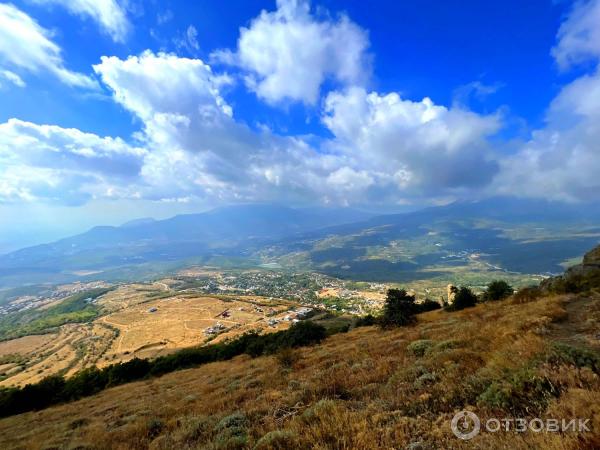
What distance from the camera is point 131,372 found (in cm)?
3400

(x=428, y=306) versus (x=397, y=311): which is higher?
(x=397, y=311)

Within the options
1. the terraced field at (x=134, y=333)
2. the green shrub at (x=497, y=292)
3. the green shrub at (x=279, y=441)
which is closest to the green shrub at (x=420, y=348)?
the green shrub at (x=279, y=441)

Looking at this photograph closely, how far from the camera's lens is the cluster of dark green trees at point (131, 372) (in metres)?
26.8

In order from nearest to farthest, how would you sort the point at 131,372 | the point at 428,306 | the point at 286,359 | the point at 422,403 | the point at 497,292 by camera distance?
the point at 422,403 → the point at 286,359 → the point at 497,292 → the point at 131,372 → the point at 428,306

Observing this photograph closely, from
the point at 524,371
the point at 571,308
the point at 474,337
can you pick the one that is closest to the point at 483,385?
the point at 524,371

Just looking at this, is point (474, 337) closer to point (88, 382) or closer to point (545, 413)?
point (545, 413)

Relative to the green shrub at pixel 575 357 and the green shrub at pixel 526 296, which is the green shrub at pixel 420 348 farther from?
the green shrub at pixel 526 296

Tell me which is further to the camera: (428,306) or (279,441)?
(428,306)

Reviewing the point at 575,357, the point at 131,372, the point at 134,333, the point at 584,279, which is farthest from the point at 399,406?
the point at 134,333

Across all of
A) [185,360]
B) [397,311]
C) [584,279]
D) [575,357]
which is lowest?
[185,360]

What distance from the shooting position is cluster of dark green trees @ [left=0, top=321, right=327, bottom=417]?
2680 cm

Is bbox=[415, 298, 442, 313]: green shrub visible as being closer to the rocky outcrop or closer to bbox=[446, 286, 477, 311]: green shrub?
bbox=[446, 286, 477, 311]: green shrub

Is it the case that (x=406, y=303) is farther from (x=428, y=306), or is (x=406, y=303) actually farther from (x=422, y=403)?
(x=422, y=403)

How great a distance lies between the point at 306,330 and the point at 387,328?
824cm
